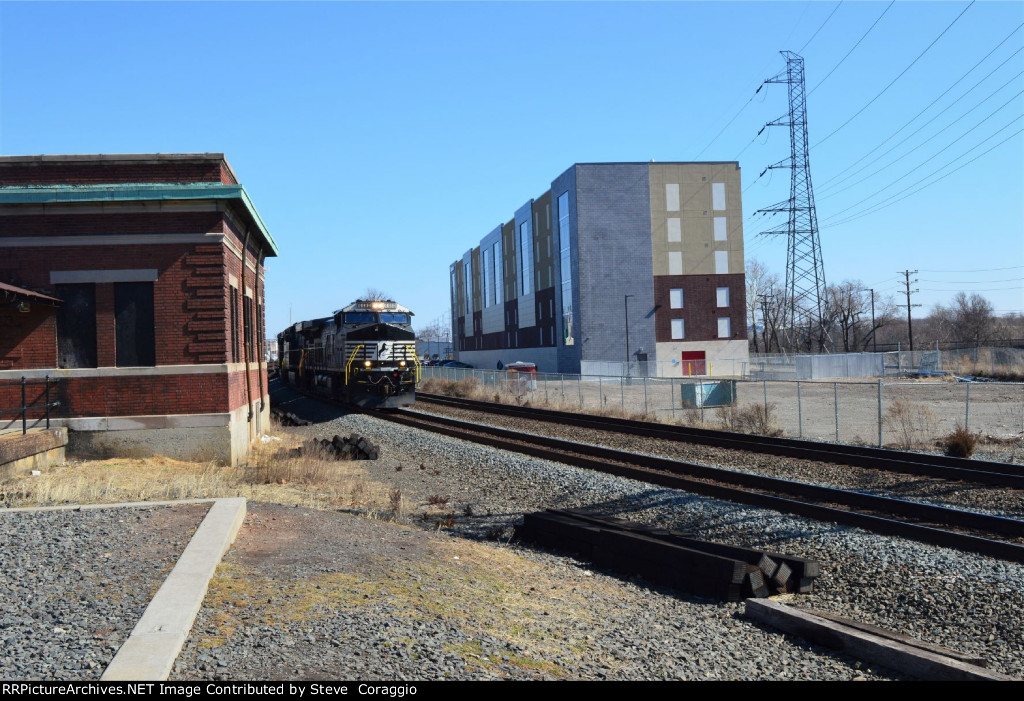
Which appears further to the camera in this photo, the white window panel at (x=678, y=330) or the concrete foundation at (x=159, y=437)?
the white window panel at (x=678, y=330)

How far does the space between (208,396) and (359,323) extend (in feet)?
44.4

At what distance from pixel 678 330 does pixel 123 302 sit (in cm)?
5218

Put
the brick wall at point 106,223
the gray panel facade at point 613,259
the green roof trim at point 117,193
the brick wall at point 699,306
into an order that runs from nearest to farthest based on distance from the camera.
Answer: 1. the green roof trim at point 117,193
2. the brick wall at point 106,223
3. the gray panel facade at point 613,259
4. the brick wall at point 699,306

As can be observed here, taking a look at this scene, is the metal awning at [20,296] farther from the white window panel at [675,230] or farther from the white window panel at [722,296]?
the white window panel at [722,296]

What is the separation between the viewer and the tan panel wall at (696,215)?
64.8 metres

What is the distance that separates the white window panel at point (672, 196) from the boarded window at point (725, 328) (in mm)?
9528

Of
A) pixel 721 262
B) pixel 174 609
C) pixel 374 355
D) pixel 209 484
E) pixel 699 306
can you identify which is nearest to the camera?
pixel 174 609

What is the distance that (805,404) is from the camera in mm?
36000

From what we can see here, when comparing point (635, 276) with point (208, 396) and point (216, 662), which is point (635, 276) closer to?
point (208, 396)

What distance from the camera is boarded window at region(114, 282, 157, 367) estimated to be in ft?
55.7

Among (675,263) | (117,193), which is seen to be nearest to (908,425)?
(117,193)

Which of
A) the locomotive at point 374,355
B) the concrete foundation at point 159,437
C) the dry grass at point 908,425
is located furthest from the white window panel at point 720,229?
the concrete foundation at point 159,437

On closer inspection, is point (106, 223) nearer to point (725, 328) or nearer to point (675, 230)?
point (675, 230)

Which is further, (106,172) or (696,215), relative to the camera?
(696,215)
